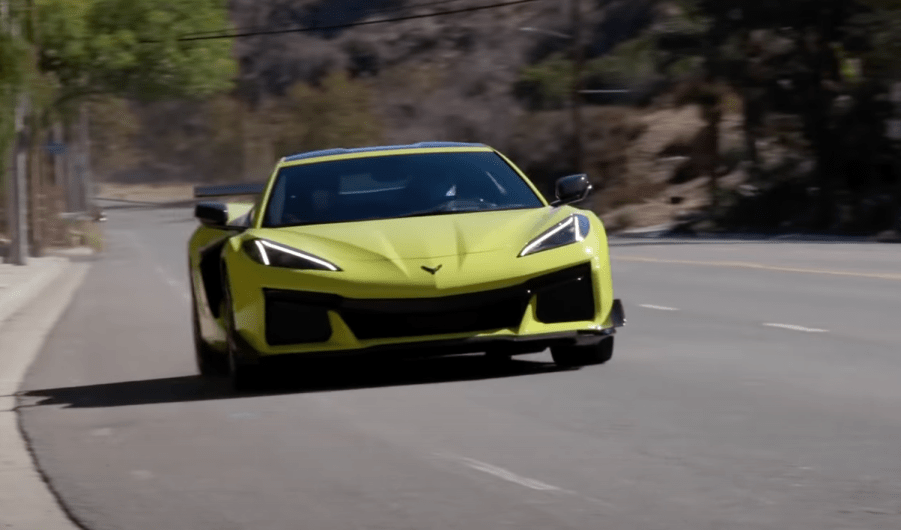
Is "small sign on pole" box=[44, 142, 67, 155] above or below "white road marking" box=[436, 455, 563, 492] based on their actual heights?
below

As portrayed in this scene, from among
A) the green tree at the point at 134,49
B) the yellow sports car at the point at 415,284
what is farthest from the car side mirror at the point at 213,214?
the green tree at the point at 134,49

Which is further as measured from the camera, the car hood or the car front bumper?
the car hood

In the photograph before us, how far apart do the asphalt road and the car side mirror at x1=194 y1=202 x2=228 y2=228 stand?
37.6 inches

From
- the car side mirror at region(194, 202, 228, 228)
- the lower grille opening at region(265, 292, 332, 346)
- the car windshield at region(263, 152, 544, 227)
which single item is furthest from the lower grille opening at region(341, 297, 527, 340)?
the car side mirror at region(194, 202, 228, 228)

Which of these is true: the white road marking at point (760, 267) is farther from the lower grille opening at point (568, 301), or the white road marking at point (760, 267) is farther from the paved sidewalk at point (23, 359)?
the lower grille opening at point (568, 301)

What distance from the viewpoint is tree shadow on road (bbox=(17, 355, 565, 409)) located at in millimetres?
10898

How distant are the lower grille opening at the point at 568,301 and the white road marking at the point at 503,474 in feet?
7.86

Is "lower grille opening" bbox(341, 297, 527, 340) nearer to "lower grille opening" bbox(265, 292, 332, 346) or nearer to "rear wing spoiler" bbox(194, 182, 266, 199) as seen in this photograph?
"lower grille opening" bbox(265, 292, 332, 346)

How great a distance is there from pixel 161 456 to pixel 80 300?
16024 mm

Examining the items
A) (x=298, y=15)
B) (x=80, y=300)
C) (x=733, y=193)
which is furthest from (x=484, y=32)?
(x=80, y=300)

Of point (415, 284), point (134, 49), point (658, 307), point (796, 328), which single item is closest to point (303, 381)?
point (415, 284)

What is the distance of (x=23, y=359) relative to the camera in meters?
14.7

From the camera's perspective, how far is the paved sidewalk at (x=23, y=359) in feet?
23.9

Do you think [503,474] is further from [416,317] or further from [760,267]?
[760,267]
